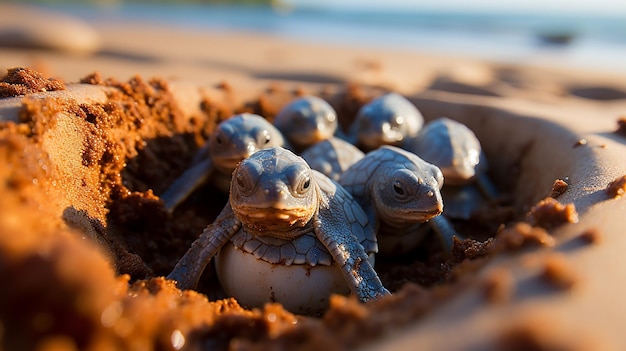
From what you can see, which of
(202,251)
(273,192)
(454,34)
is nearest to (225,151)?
(202,251)

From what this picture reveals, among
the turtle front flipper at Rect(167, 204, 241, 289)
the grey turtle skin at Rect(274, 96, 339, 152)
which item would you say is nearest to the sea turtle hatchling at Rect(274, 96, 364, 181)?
the grey turtle skin at Rect(274, 96, 339, 152)

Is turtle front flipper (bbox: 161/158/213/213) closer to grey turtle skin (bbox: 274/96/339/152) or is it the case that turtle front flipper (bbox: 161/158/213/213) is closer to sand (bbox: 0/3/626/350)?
sand (bbox: 0/3/626/350)

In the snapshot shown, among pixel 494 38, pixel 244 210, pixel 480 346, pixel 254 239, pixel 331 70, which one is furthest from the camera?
pixel 494 38

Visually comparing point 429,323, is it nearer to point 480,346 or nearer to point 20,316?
point 480,346

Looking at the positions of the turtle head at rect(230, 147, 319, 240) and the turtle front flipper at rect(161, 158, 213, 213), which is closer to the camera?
the turtle head at rect(230, 147, 319, 240)

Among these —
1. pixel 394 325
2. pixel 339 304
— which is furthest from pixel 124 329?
pixel 394 325

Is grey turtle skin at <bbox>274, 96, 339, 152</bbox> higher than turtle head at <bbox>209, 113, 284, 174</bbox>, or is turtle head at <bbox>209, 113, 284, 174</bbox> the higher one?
turtle head at <bbox>209, 113, 284, 174</bbox>
